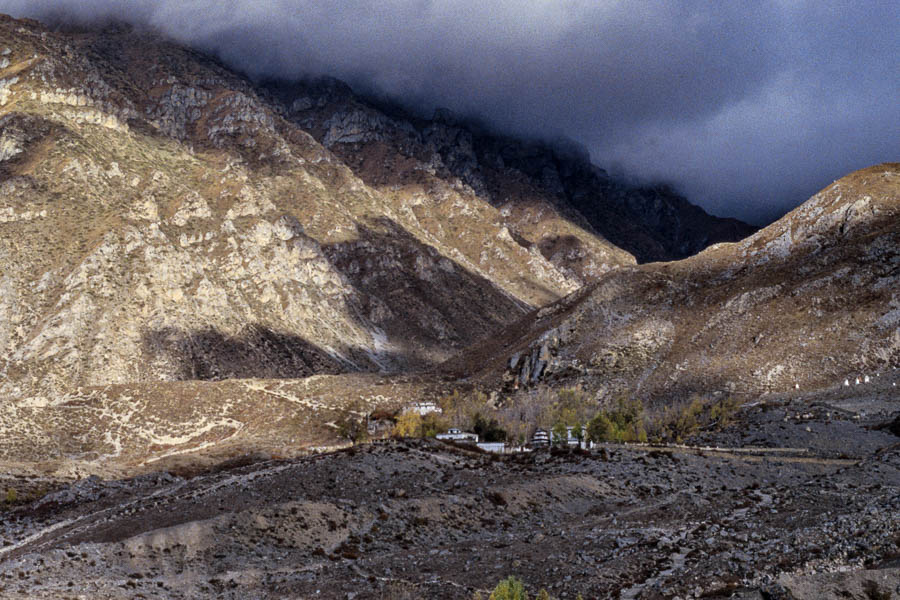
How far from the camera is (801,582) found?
19.8 metres

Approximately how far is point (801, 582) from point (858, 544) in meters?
6.62

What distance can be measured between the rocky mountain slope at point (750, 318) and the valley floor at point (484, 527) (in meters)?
33.9

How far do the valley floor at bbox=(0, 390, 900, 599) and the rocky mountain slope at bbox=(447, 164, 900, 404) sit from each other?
111 ft

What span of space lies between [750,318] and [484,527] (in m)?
83.0

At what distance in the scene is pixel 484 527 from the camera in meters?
44.8

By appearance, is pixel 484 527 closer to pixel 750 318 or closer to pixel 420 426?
pixel 420 426

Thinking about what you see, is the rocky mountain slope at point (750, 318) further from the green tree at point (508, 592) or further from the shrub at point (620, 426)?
the green tree at point (508, 592)

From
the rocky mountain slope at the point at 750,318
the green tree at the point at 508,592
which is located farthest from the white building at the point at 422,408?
the green tree at the point at 508,592

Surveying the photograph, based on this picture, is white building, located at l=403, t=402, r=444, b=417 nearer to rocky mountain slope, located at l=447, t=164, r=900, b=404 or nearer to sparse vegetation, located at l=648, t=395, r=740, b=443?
rocky mountain slope, located at l=447, t=164, r=900, b=404

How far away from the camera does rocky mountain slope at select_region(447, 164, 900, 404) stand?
100000mm

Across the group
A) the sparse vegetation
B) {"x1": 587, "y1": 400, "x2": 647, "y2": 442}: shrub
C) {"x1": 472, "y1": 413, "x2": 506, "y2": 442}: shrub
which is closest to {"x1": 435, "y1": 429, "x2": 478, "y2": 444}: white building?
{"x1": 472, "y1": 413, "x2": 506, "y2": 442}: shrub

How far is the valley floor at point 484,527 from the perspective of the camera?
1093 inches

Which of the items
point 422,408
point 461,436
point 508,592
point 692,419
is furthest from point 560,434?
point 508,592

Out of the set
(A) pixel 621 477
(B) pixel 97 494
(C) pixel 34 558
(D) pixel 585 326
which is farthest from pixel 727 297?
(C) pixel 34 558
